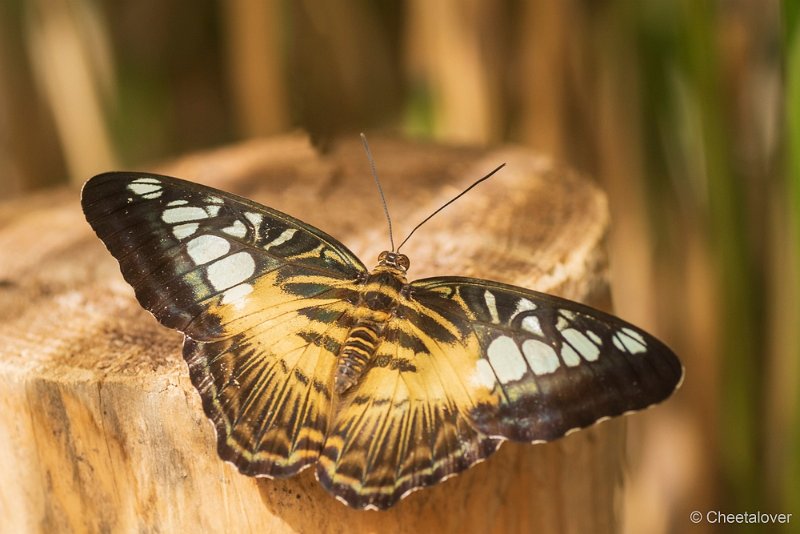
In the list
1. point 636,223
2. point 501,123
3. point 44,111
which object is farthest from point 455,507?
point 44,111

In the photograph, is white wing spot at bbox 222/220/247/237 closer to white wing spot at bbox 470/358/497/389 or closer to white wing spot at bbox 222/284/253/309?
white wing spot at bbox 222/284/253/309

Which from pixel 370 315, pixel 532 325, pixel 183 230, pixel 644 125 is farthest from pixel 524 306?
pixel 644 125

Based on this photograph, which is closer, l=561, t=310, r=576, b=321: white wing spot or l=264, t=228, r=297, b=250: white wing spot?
l=561, t=310, r=576, b=321: white wing spot

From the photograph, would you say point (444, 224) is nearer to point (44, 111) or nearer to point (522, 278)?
point (522, 278)

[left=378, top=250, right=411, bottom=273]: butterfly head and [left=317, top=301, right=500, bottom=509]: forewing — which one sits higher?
[left=378, top=250, right=411, bottom=273]: butterfly head

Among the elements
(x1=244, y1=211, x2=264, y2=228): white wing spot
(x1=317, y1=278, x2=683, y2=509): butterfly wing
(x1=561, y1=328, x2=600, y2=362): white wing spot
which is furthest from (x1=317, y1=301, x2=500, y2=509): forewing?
(x1=244, y1=211, x2=264, y2=228): white wing spot

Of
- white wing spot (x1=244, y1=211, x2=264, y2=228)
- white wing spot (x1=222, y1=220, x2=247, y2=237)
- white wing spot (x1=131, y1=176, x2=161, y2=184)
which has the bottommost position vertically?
white wing spot (x1=222, y1=220, x2=247, y2=237)
